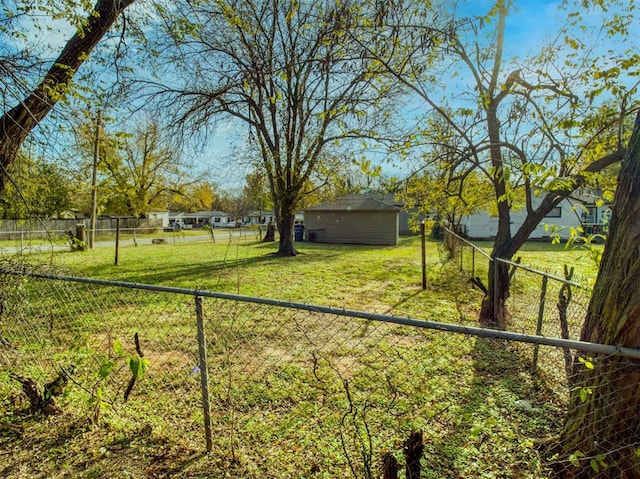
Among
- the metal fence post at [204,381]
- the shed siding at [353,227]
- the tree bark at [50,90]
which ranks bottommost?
the metal fence post at [204,381]

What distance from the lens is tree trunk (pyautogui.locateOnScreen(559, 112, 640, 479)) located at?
155cm

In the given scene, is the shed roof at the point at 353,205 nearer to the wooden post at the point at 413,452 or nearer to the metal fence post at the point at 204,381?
the metal fence post at the point at 204,381

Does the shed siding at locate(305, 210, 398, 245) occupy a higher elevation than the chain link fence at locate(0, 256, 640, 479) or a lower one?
higher

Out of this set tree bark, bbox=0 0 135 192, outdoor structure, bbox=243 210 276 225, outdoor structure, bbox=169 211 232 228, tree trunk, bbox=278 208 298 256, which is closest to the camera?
tree bark, bbox=0 0 135 192

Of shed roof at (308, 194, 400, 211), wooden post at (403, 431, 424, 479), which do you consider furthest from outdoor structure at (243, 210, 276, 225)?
wooden post at (403, 431, 424, 479)

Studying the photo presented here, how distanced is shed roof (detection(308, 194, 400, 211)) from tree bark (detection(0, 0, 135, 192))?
16585 millimetres

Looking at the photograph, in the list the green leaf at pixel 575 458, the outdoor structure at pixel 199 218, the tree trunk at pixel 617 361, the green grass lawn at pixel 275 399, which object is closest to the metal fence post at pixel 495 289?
the green grass lawn at pixel 275 399

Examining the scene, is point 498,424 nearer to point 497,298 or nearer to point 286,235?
Answer: point 497,298

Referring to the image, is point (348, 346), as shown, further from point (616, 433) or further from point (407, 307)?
point (616, 433)

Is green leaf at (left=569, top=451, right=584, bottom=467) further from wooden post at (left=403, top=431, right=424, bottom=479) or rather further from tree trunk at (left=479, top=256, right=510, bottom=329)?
tree trunk at (left=479, top=256, right=510, bottom=329)

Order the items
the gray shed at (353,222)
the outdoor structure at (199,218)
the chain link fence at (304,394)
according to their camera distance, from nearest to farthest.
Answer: the chain link fence at (304,394) < the gray shed at (353,222) < the outdoor structure at (199,218)

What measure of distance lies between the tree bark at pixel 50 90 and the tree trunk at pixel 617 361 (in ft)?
14.4

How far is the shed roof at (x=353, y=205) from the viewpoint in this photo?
19.7 meters

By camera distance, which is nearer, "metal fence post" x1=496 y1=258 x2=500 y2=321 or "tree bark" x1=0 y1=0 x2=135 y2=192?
"tree bark" x1=0 y1=0 x2=135 y2=192
